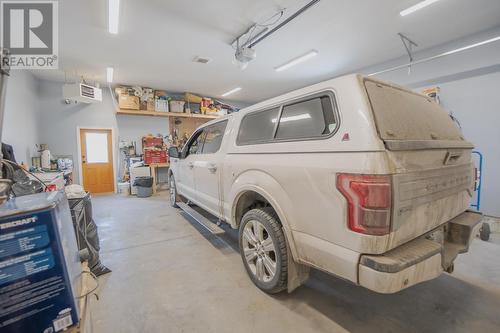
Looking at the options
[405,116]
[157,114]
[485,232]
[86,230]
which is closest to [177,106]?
[157,114]

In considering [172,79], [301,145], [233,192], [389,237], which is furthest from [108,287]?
[172,79]

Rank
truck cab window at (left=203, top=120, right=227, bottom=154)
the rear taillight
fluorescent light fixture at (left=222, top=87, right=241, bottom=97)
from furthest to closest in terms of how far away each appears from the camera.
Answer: fluorescent light fixture at (left=222, top=87, right=241, bottom=97) < truck cab window at (left=203, top=120, right=227, bottom=154) < the rear taillight

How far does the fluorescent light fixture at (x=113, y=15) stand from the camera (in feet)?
9.49

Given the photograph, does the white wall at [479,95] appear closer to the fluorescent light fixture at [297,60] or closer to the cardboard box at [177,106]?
the fluorescent light fixture at [297,60]

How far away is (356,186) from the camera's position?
1.21 metres

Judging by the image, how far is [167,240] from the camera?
321 cm

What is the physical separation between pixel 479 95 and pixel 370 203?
4.92 metres

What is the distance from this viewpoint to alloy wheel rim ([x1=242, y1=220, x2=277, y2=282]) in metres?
1.90

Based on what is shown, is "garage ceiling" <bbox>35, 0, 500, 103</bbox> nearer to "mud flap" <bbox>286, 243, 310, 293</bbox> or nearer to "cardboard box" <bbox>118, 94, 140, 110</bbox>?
"cardboard box" <bbox>118, 94, 140, 110</bbox>

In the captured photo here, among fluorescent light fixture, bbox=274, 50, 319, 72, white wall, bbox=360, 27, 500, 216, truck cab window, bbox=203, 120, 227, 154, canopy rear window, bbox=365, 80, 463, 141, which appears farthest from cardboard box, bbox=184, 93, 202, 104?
canopy rear window, bbox=365, 80, 463, 141

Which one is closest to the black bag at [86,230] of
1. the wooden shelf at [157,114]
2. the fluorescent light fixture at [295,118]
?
the fluorescent light fixture at [295,118]

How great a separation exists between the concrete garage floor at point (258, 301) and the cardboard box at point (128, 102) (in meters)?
5.14

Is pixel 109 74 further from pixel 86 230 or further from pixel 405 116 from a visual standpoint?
pixel 405 116

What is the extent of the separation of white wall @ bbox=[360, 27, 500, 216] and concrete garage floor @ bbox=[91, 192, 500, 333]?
1974 millimetres
